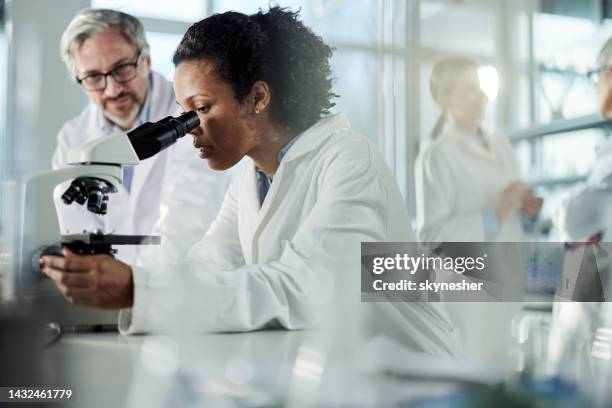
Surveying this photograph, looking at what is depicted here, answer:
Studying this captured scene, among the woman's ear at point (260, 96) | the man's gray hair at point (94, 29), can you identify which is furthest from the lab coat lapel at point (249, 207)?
the man's gray hair at point (94, 29)

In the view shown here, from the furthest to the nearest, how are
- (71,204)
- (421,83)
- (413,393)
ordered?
1. (421,83)
2. (71,204)
3. (413,393)

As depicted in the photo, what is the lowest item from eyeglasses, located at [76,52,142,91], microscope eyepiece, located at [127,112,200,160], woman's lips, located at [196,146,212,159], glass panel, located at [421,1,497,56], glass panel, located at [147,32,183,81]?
woman's lips, located at [196,146,212,159]

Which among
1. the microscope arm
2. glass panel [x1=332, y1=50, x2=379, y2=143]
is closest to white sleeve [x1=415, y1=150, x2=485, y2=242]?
glass panel [x1=332, y1=50, x2=379, y2=143]

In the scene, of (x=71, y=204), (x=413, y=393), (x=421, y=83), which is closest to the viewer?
(x=413, y=393)

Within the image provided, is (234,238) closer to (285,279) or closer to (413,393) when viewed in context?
(285,279)

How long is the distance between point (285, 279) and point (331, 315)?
0.12 meters

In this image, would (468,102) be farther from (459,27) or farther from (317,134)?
(317,134)

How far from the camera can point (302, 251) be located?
52.5 inches

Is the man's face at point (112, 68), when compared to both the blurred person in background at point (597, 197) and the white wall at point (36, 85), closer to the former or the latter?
the white wall at point (36, 85)

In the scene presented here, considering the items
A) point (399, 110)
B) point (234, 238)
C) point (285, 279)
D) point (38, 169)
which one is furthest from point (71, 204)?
point (399, 110)

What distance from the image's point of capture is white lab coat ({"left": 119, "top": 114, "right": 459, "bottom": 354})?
1300 mm

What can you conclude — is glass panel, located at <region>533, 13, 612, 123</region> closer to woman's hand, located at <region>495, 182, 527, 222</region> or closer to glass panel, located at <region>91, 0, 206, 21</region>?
woman's hand, located at <region>495, 182, 527, 222</region>

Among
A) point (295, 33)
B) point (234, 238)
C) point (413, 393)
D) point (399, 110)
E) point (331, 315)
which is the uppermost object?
point (295, 33)

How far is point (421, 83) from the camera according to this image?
1.44 m
